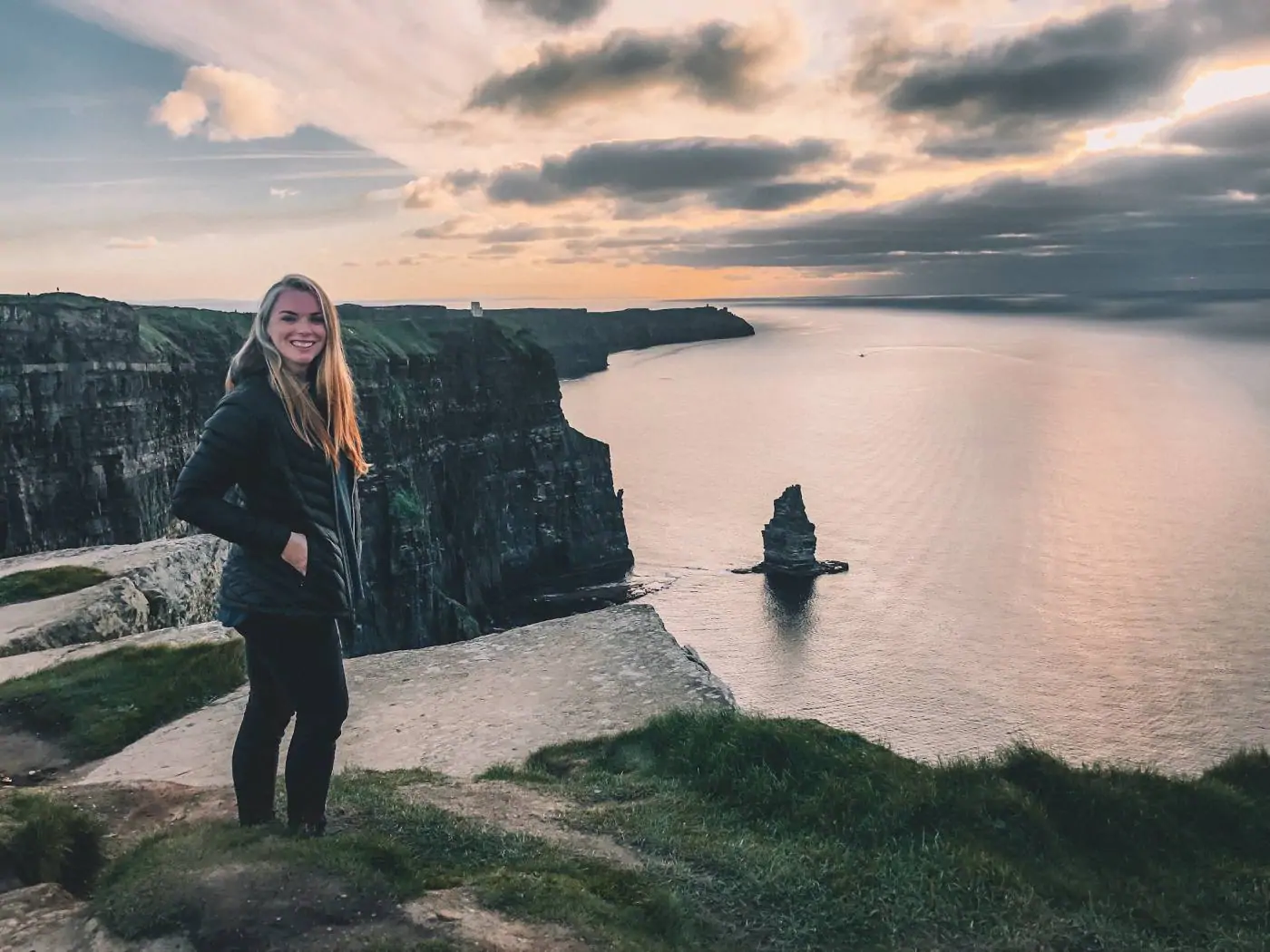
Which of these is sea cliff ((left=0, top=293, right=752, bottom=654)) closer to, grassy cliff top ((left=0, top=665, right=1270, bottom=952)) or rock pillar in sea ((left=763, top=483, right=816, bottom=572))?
grassy cliff top ((left=0, top=665, right=1270, bottom=952))

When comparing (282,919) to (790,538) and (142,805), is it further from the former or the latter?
(790,538)

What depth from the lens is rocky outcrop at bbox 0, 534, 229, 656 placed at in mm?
13852

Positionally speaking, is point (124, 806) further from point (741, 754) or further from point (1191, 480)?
point (1191, 480)

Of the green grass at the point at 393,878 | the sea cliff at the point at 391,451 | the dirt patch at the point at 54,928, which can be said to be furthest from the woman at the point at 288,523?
the sea cliff at the point at 391,451

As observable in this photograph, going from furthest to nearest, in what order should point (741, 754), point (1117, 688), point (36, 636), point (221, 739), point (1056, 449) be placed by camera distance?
point (1056, 449)
point (1117, 688)
point (36, 636)
point (221, 739)
point (741, 754)

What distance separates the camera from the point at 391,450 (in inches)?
2574

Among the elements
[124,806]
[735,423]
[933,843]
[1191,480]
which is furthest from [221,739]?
[735,423]

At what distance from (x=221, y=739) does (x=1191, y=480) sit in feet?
420

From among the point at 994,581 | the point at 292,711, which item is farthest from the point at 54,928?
the point at 994,581

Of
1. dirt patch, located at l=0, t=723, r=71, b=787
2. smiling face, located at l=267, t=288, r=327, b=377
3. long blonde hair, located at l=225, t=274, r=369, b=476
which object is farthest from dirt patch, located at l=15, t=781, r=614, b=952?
dirt patch, located at l=0, t=723, r=71, b=787

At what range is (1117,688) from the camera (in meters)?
56.7

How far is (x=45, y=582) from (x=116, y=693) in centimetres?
628

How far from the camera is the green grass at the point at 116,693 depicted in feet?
33.8

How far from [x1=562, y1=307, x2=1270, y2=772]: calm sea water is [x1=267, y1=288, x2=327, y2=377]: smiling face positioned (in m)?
21.9
